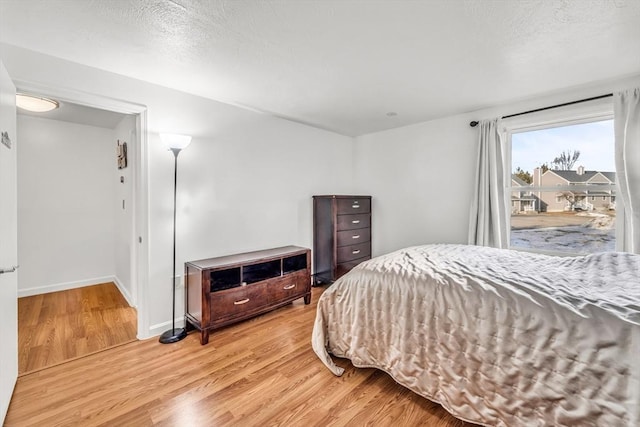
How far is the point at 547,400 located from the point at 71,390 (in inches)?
109

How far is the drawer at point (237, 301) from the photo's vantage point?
2527mm

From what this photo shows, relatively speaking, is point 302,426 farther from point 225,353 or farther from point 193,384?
point 225,353

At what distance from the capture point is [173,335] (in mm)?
2555

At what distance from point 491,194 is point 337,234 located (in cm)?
190

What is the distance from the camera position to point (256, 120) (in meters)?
3.38

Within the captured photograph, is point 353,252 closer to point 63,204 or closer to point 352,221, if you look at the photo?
point 352,221

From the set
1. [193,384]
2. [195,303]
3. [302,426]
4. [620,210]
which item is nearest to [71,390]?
[193,384]

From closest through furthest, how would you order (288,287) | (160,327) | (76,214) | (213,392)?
(213,392) → (160,327) → (288,287) → (76,214)

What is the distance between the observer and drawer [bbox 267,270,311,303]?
9.70 ft

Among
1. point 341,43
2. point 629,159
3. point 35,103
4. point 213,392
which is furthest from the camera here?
point 35,103

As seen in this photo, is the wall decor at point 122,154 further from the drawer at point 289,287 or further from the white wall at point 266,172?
the drawer at point 289,287

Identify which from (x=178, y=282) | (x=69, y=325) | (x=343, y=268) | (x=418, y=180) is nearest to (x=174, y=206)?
(x=178, y=282)

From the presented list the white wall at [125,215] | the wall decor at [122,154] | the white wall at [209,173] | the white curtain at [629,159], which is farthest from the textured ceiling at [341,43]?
the wall decor at [122,154]

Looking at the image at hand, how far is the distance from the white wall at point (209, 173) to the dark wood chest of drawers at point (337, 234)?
171 millimetres
